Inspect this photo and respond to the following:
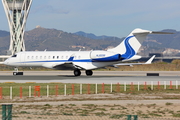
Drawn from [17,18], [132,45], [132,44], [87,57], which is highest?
[17,18]

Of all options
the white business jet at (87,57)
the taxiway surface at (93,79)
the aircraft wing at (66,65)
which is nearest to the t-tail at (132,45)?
the white business jet at (87,57)

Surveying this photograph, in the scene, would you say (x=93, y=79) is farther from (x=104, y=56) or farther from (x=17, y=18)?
(x=17, y=18)

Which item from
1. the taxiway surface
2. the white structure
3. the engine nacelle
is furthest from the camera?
the white structure

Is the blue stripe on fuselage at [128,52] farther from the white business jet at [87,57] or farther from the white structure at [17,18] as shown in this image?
the white structure at [17,18]

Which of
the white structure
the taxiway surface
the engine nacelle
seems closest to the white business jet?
the engine nacelle

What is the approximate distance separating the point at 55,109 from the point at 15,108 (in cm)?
247

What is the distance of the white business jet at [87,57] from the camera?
49.8m

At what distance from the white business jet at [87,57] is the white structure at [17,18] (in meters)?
65.2

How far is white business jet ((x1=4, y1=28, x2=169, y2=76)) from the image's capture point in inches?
1961

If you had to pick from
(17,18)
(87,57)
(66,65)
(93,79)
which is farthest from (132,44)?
(17,18)

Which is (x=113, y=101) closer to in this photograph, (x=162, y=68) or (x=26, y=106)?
(x=26, y=106)

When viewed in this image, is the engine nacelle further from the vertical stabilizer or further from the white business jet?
the vertical stabilizer

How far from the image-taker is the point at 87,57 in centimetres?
Result: 5191

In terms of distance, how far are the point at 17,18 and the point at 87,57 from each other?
244 feet
